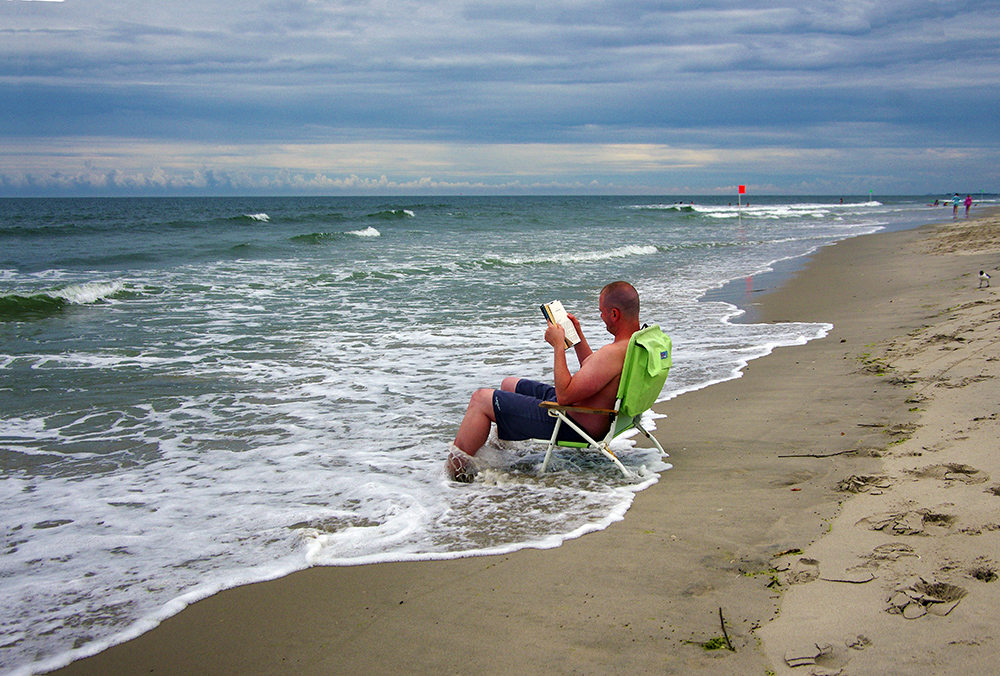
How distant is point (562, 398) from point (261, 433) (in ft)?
8.44

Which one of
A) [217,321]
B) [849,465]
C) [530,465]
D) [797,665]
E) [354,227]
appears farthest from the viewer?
[354,227]

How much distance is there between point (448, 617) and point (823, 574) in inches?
59.8

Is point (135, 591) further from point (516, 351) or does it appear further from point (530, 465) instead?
point (516, 351)

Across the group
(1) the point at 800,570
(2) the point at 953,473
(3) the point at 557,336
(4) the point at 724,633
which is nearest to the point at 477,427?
(3) the point at 557,336

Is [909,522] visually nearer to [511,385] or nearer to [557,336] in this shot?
[557,336]

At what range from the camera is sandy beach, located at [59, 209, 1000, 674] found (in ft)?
8.38

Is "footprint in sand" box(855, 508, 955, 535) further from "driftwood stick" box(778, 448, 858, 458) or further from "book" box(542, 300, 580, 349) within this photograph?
"book" box(542, 300, 580, 349)

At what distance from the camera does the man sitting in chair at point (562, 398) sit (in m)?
4.52

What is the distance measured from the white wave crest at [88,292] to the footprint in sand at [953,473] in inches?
545

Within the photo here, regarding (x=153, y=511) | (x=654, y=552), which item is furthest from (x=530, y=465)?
(x=153, y=511)

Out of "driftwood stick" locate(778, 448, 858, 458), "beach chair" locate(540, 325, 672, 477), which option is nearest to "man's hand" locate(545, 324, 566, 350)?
"beach chair" locate(540, 325, 672, 477)

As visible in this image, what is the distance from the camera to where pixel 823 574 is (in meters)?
2.98

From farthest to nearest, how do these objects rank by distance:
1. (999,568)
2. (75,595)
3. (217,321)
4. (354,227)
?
1. (354,227)
2. (217,321)
3. (75,595)
4. (999,568)

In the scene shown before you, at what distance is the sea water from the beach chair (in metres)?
0.23
